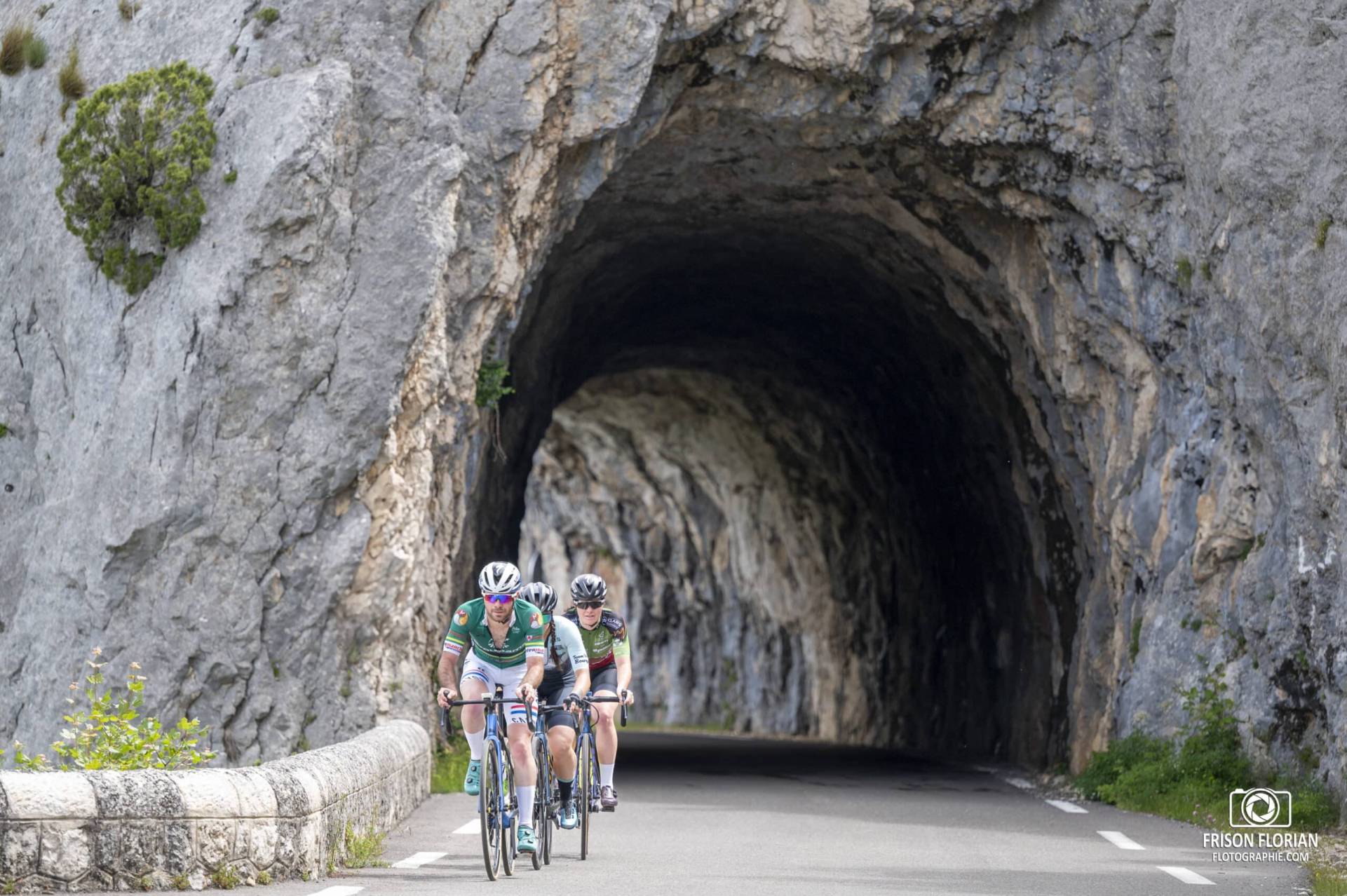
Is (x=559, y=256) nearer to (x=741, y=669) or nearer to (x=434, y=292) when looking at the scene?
(x=434, y=292)

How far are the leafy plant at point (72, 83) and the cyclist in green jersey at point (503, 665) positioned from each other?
9.18m

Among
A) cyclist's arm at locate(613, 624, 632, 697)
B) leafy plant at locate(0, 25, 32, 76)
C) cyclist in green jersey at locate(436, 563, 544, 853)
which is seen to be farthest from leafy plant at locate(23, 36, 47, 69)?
cyclist in green jersey at locate(436, 563, 544, 853)

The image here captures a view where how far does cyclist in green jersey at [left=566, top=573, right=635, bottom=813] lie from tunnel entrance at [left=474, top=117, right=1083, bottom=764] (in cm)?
878

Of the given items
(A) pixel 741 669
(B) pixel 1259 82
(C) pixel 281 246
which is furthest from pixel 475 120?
(A) pixel 741 669

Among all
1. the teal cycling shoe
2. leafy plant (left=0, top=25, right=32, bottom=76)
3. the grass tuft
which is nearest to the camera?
the teal cycling shoe

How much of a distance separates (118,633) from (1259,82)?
11.2 metres

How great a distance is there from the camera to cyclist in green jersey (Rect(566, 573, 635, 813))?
10625mm

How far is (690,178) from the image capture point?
19469 millimetres

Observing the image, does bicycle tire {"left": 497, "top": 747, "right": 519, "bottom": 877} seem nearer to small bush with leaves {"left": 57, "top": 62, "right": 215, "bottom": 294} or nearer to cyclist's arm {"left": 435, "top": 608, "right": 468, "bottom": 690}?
cyclist's arm {"left": 435, "top": 608, "right": 468, "bottom": 690}

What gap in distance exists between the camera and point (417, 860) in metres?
9.79

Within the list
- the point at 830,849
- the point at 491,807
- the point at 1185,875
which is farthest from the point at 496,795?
the point at 1185,875

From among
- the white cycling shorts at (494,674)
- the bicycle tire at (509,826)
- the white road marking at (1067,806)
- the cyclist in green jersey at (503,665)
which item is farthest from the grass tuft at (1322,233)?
the bicycle tire at (509,826)

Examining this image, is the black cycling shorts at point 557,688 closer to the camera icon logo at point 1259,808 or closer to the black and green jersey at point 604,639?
the black and green jersey at point 604,639

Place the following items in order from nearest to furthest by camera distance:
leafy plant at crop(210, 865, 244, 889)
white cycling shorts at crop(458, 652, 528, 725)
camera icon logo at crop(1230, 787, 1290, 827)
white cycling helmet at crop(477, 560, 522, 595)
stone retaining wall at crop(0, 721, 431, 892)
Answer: stone retaining wall at crop(0, 721, 431, 892)
leafy plant at crop(210, 865, 244, 889)
white cycling helmet at crop(477, 560, 522, 595)
white cycling shorts at crop(458, 652, 528, 725)
camera icon logo at crop(1230, 787, 1290, 827)
